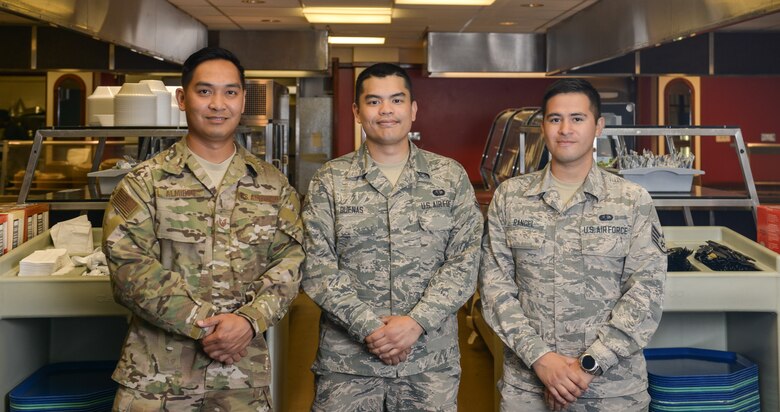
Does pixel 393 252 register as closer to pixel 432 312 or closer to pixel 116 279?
pixel 432 312

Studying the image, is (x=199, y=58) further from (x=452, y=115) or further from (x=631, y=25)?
(x=452, y=115)

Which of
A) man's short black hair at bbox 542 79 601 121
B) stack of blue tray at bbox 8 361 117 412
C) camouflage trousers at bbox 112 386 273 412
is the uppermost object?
man's short black hair at bbox 542 79 601 121

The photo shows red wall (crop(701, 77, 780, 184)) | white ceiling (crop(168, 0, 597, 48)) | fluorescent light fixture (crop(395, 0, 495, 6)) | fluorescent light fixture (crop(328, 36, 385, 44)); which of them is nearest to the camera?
fluorescent light fixture (crop(395, 0, 495, 6))

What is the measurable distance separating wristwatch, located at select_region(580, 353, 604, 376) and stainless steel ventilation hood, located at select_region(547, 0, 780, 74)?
221 centimetres

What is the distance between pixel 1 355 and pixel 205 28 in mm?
5673

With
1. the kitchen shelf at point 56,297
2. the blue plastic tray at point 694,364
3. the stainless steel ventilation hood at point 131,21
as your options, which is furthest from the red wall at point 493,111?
the kitchen shelf at point 56,297

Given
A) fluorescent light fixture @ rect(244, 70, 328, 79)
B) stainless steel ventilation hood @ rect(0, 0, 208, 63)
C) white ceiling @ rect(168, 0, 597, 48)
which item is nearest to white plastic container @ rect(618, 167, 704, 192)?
stainless steel ventilation hood @ rect(0, 0, 208, 63)

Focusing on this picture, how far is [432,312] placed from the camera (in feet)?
7.43

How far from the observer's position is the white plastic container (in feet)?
11.7

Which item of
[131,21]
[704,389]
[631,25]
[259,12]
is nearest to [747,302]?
[704,389]

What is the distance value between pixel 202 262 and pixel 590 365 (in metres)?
1.07

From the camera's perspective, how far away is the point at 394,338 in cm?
222

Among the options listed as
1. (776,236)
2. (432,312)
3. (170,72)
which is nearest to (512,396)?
(432,312)

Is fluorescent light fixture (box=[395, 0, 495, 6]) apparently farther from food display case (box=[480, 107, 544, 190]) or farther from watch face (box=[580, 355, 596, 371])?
watch face (box=[580, 355, 596, 371])
